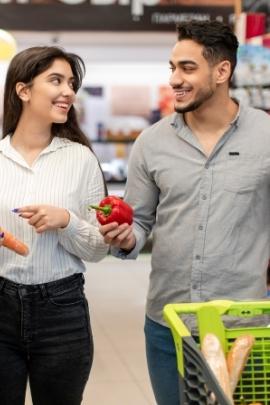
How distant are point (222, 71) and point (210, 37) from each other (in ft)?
0.39

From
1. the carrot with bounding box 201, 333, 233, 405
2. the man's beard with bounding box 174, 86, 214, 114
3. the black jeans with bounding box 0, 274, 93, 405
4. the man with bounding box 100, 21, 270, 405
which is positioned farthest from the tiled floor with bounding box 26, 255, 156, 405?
the carrot with bounding box 201, 333, 233, 405

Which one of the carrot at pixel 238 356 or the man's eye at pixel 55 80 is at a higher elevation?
the man's eye at pixel 55 80

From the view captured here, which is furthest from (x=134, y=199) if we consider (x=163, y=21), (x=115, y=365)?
(x=163, y=21)

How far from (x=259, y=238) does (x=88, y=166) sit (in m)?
0.61

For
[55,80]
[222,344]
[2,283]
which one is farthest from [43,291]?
[222,344]

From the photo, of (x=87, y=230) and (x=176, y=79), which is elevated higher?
(x=176, y=79)

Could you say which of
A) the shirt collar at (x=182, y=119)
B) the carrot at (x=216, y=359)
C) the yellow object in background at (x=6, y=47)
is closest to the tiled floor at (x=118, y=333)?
the yellow object in background at (x=6, y=47)

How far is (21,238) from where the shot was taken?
8.22 ft

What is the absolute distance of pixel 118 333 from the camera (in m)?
5.58

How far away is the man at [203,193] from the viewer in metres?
2.45

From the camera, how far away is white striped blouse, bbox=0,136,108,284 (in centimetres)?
248

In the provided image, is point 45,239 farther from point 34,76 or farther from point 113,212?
point 34,76

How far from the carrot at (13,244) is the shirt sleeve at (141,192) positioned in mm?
389

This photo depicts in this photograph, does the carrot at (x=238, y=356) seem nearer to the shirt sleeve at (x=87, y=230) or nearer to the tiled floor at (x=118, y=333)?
the shirt sleeve at (x=87, y=230)
